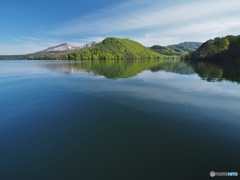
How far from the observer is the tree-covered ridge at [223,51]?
144 m

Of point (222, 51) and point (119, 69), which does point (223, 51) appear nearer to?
point (222, 51)

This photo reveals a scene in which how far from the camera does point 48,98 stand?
32.9 meters

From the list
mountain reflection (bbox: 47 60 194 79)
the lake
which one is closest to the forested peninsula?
mountain reflection (bbox: 47 60 194 79)

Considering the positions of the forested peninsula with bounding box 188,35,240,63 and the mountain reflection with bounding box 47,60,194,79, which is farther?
the forested peninsula with bounding box 188,35,240,63

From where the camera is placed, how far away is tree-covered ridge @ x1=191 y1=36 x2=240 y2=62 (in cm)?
14425

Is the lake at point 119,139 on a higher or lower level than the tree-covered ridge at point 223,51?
lower

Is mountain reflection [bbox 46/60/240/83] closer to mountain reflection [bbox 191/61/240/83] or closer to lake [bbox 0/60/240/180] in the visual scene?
mountain reflection [bbox 191/61/240/83]

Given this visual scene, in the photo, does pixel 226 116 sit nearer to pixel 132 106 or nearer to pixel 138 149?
pixel 132 106

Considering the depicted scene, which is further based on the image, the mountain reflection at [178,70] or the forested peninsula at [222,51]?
the forested peninsula at [222,51]

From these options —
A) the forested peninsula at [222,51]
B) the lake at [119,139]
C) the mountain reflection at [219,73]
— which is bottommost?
the lake at [119,139]

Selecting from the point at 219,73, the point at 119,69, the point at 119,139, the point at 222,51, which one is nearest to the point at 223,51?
the point at 222,51

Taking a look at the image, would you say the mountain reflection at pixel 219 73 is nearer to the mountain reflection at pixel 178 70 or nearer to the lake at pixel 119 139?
the mountain reflection at pixel 178 70

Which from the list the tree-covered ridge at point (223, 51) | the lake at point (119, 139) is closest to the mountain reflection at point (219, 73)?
the lake at point (119, 139)

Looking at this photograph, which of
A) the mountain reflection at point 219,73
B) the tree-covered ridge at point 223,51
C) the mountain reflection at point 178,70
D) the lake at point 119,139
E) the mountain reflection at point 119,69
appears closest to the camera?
the lake at point 119,139
